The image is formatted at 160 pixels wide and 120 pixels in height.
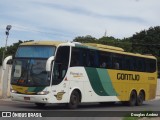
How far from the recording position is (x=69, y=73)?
72.2ft

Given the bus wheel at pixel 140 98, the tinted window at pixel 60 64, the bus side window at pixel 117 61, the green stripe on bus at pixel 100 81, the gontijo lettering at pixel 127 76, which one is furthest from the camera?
the bus wheel at pixel 140 98

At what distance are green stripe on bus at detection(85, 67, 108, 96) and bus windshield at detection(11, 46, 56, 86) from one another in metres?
2.96

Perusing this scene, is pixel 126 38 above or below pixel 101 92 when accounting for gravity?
above

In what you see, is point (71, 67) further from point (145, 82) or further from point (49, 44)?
point (145, 82)

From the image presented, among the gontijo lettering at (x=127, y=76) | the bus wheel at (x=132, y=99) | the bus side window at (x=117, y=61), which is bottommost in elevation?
the bus wheel at (x=132, y=99)

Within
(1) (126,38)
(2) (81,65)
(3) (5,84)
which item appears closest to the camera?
(2) (81,65)

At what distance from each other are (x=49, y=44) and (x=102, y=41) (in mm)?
70312

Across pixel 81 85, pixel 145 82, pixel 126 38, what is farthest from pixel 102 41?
pixel 81 85

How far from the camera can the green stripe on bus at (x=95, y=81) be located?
23.8 meters

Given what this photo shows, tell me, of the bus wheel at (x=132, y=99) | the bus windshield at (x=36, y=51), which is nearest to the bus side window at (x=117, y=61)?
the bus wheel at (x=132, y=99)

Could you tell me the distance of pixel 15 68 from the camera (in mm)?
21875

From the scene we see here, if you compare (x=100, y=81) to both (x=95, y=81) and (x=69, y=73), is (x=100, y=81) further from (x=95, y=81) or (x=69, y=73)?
(x=69, y=73)

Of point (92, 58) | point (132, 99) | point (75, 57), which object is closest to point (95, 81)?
point (92, 58)

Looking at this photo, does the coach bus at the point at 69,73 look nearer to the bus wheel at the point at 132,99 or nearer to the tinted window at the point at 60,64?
the tinted window at the point at 60,64
